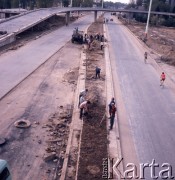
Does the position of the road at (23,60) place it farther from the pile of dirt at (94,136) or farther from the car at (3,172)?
the car at (3,172)

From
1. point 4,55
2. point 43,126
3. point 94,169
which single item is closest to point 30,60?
point 4,55

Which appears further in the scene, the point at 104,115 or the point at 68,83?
the point at 68,83

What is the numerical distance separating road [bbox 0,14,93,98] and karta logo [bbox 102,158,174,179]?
404 inches

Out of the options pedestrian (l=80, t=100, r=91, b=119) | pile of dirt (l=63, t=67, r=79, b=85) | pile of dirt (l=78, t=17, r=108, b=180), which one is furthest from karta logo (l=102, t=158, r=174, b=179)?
pile of dirt (l=63, t=67, r=79, b=85)

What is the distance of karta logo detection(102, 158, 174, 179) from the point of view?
12055 mm

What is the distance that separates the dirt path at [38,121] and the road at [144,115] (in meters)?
3.16

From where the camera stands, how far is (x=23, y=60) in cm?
3127

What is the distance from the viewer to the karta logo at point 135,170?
1205cm

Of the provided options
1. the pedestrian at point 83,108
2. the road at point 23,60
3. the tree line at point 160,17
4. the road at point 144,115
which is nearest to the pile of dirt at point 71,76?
the road at point 23,60

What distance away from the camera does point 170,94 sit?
914 inches

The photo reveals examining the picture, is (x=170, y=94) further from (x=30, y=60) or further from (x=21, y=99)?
(x=30, y=60)

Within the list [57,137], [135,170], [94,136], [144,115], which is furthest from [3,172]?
[144,115]

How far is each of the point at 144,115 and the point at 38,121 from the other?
624cm

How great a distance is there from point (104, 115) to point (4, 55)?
61.1ft
